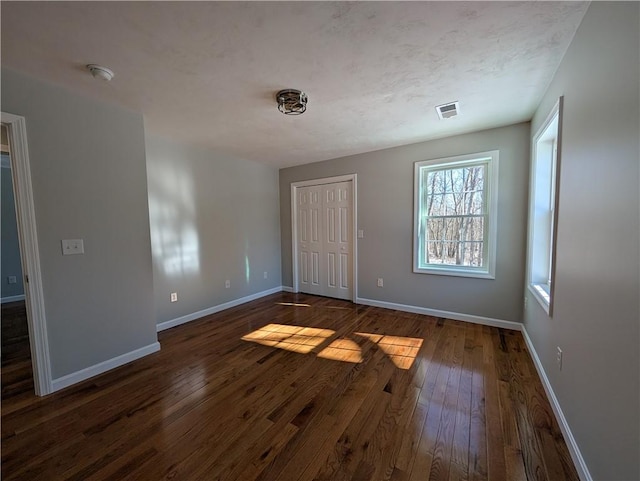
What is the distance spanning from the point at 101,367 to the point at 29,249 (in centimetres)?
114

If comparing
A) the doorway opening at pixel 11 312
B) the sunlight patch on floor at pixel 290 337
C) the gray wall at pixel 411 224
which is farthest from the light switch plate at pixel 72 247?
the gray wall at pixel 411 224

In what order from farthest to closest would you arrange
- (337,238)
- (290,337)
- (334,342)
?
1. (337,238)
2. (290,337)
3. (334,342)

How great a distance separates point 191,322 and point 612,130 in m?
4.09

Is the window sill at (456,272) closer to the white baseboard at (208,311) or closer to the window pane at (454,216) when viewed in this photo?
the window pane at (454,216)

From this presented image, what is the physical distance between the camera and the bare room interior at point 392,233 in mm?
1299

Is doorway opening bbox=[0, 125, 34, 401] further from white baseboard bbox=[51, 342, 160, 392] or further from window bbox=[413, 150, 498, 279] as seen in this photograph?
window bbox=[413, 150, 498, 279]

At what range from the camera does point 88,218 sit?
7.13ft

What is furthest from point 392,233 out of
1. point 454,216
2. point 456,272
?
point 456,272

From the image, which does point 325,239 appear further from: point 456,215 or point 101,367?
point 101,367

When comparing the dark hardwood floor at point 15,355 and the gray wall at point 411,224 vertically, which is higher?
the gray wall at point 411,224

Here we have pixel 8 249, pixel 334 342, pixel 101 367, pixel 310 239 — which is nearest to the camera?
pixel 101 367

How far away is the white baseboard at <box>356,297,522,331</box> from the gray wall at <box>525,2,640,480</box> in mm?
1462

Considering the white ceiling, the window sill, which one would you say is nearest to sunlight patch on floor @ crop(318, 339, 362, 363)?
the window sill

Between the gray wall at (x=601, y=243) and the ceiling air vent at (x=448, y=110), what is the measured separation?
81 centimetres
